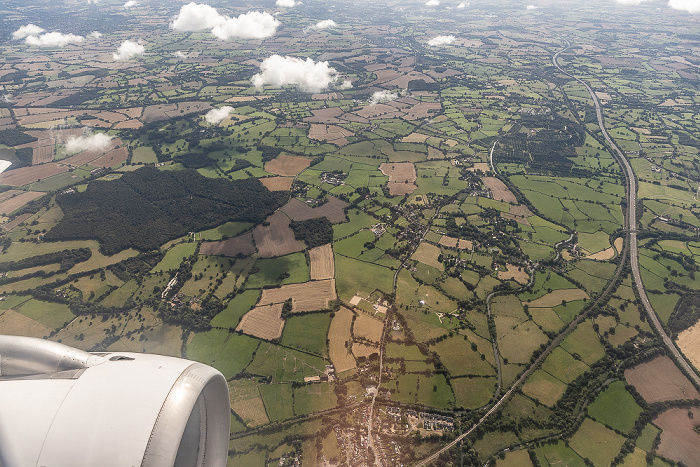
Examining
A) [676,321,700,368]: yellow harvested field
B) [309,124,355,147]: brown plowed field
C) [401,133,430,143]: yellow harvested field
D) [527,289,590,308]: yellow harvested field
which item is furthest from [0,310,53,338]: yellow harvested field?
[401,133,430,143]: yellow harvested field

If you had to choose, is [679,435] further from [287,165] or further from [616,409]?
[287,165]

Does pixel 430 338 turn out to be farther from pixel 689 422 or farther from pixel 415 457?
pixel 689 422

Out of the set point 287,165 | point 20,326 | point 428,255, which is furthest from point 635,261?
point 20,326

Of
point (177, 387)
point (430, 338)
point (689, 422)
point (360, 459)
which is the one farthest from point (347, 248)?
point (177, 387)

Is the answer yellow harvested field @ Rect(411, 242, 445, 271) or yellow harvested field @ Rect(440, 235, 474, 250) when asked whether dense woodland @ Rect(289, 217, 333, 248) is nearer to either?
yellow harvested field @ Rect(411, 242, 445, 271)

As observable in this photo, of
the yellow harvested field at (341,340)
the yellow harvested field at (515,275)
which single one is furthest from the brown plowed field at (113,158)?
the yellow harvested field at (515,275)

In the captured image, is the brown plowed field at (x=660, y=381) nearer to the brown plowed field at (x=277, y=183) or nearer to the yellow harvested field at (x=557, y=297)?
the yellow harvested field at (x=557, y=297)
